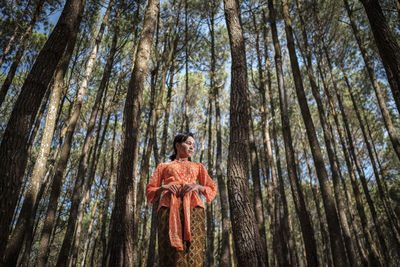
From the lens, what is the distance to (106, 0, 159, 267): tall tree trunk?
8.00ft

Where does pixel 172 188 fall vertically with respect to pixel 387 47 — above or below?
below

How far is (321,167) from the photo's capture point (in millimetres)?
4133

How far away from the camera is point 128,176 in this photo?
2727 mm

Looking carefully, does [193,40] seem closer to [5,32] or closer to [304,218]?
[5,32]

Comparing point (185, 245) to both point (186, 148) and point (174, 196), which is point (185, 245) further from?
point (186, 148)

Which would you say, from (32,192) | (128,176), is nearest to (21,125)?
(128,176)

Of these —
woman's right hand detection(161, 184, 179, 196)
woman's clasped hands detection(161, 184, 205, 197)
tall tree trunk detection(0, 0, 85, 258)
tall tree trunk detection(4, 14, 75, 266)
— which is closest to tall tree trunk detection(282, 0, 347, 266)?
woman's clasped hands detection(161, 184, 205, 197)

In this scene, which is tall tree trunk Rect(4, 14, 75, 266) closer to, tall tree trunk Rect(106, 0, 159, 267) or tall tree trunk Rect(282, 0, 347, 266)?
tall tree trunk Rect(106, 0, 159, 267)

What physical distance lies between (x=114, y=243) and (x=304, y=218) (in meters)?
2.87

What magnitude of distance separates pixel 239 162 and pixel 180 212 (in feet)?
2.29

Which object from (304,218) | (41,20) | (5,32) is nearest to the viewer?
(304,218)

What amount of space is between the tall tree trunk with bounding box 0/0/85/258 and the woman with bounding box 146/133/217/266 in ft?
4.48

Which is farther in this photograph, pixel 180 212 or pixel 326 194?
pixel 326 194

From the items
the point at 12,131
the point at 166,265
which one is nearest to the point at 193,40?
the point at 12,131
